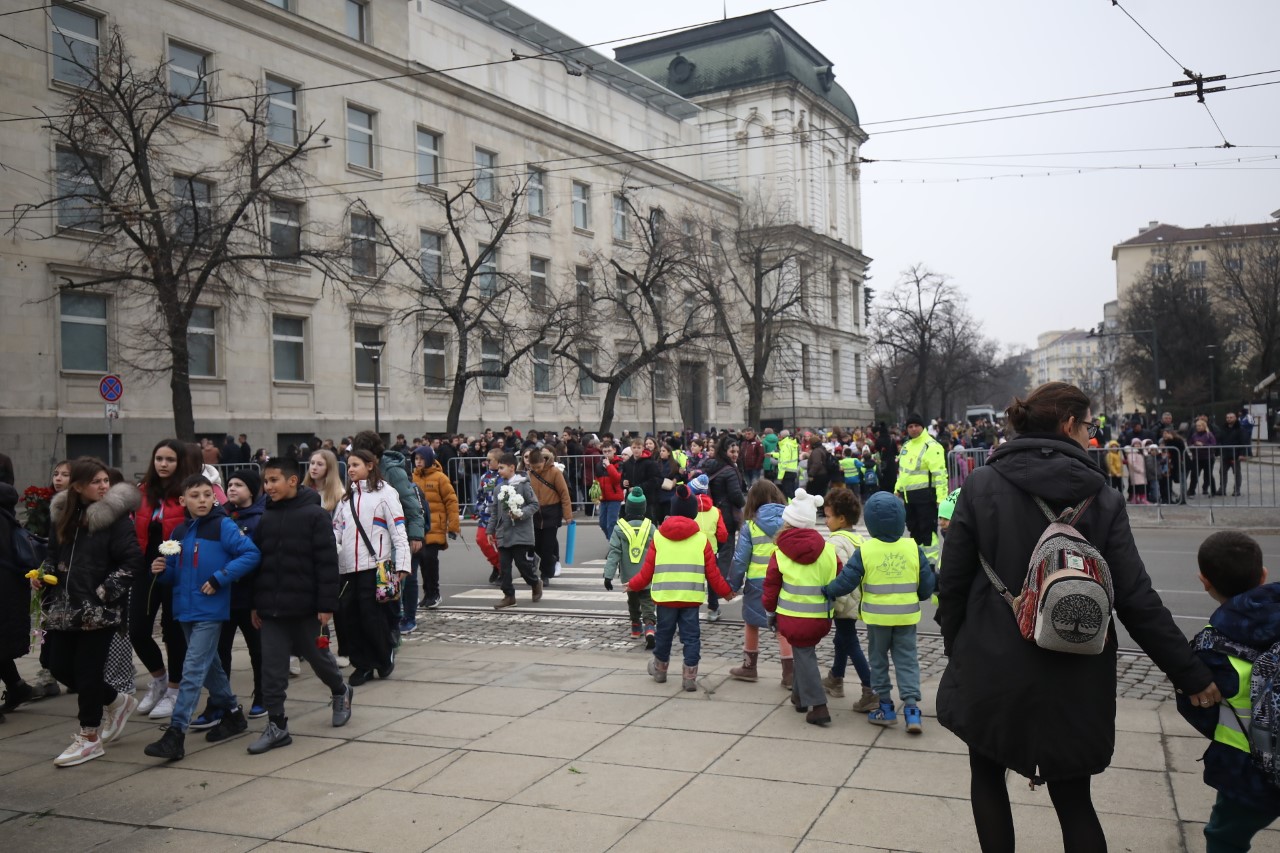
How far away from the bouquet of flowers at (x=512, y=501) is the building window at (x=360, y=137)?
86.6 ft

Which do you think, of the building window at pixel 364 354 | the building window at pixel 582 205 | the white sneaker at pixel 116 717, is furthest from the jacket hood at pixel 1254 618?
the building window at pixel 582 205

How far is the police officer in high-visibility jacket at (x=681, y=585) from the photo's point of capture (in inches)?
301

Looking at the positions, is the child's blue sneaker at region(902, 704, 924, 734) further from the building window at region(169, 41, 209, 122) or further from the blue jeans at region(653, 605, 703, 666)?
the building window at region(169, 41, 209, 122)

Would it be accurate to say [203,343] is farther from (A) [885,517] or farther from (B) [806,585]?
(A) [885,517]

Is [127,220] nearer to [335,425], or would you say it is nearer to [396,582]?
[335,425]

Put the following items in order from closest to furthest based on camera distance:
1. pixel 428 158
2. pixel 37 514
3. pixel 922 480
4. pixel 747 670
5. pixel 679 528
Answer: pixel 679 528
pixel 747 670
pixel 37 514
pixel 922 480
pixel 428 158

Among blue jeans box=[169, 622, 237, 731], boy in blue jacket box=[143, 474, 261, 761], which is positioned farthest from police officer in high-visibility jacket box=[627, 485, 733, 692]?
blue jeans box=[169, 622, 237, 731]

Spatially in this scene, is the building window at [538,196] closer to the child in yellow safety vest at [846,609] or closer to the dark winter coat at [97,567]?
the child in yellow safety vest at [846,609]

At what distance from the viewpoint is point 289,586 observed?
6.42 meters

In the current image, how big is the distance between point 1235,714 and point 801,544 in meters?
3.49

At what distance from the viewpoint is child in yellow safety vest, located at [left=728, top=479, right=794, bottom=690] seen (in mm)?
8008

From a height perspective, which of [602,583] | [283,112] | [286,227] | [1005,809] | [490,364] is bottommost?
[602,583]

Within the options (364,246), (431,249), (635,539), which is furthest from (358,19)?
(635,539)

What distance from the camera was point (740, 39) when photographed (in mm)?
64625
